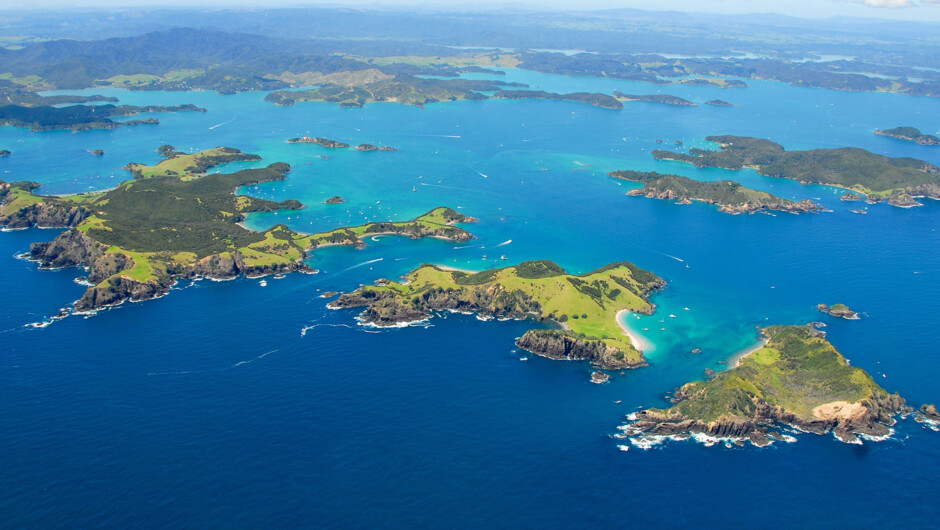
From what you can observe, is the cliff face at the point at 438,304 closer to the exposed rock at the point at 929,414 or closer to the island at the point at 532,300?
the island at the point at 532,300

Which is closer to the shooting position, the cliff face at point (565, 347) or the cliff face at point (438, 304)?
the cliff face at point (565, 347)

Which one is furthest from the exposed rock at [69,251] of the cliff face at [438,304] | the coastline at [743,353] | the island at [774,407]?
the coastline at [743,353]

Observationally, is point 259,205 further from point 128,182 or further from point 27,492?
point 27,492

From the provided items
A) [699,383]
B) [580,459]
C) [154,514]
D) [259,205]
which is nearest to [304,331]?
[154,514]

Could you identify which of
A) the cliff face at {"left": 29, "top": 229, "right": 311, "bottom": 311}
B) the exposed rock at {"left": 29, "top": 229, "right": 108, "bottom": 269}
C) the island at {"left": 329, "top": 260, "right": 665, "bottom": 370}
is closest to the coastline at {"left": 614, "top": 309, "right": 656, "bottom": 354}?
the island at {"left": 329, "top": 260, "right": 665, "bottom": 370}

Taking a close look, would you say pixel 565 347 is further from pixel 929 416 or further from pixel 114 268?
pixel 114 268

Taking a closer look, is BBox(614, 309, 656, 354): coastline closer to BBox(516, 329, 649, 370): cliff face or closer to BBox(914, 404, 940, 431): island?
BBox(516, 329, 649, 370): cliff face

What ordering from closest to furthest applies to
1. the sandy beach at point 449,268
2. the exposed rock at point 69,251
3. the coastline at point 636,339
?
the coastline at point 636,339, the sandy beach at point 449,268, the exposed rock at point 69,251


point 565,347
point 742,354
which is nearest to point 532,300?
point 565,347
